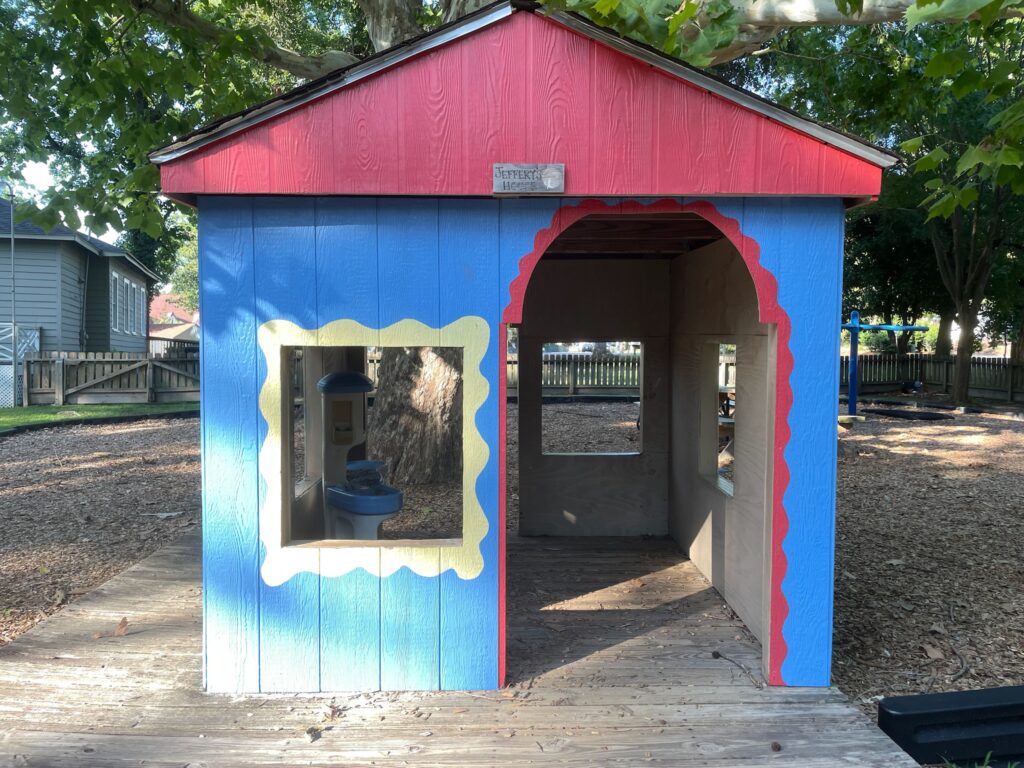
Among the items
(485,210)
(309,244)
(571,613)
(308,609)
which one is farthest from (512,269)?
(571,613)

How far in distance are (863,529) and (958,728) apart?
16.1 ft

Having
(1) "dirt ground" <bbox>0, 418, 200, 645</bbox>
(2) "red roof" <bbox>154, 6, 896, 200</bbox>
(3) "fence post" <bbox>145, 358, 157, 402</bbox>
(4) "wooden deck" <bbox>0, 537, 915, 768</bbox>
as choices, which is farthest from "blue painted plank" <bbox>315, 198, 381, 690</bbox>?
(3) "fence post" <bbox>145, 358, 157, 402</bbox>

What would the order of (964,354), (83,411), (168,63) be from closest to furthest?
(168,63) → (83,411) → (964,354)

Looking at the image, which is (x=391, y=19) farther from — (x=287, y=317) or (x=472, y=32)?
(x=287, y=317)

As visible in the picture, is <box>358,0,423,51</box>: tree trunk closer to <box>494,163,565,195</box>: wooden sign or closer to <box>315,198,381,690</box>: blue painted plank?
<box>494,163,565,195</box>: wooden sign

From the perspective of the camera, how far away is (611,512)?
293 inches

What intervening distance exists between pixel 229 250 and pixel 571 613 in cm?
321

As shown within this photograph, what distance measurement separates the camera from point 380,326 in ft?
13.0

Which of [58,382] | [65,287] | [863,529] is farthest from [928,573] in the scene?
[65,287]

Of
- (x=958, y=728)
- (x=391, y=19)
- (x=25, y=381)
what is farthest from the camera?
(x=25, y=381)

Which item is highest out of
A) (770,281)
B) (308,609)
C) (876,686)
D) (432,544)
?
(770,281)

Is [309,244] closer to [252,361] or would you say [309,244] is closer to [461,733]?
[252,361]

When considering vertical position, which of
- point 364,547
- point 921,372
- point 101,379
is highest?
point 921,372

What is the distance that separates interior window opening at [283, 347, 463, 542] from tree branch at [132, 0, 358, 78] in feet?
11.0
